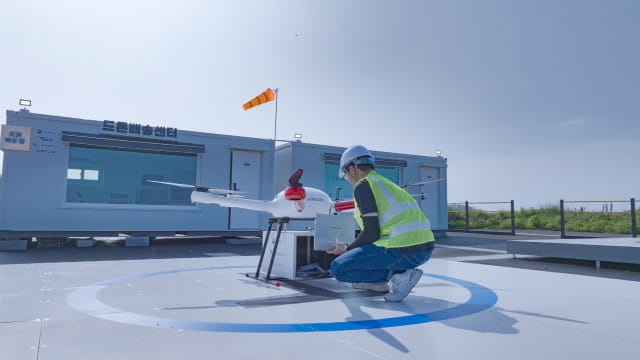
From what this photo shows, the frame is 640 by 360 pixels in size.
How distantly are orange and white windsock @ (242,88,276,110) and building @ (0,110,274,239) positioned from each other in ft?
15.1

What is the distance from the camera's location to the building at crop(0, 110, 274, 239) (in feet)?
29.0

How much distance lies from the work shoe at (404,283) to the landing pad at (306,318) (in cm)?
10

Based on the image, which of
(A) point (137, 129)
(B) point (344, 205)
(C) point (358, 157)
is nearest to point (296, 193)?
(B) point (344, 205)

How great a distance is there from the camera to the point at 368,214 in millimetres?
3477

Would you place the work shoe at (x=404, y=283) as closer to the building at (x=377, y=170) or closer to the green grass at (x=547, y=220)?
the building at (x=377, y=170)

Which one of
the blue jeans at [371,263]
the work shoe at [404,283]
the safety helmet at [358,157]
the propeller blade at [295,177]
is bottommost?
the work shoe at [404,283]

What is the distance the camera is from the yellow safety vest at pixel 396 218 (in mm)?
3498

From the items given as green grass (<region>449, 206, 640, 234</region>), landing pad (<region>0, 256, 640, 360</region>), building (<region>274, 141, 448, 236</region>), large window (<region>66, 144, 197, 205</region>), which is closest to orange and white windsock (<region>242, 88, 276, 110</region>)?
landing pad (<region>0, 256, 640, 360</region>)

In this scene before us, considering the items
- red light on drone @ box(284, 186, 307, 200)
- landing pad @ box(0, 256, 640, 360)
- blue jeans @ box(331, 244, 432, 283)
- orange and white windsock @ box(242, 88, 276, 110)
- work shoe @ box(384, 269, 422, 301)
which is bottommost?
landing pad @ box(0, 256, 640, 360)

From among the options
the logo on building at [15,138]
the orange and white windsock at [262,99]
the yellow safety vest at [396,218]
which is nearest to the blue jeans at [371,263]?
the yellow safety vest at [396,218]

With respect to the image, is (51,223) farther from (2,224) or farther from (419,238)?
(419,238)

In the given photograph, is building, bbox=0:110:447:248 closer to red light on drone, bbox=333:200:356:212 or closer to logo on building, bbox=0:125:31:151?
logo on building, bbox=0:125:31:151

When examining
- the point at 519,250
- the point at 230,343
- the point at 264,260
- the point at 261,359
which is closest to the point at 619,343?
the point at 261,359

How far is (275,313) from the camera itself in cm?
327
